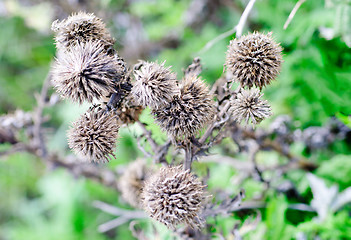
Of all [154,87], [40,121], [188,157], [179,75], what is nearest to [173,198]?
[188,157]

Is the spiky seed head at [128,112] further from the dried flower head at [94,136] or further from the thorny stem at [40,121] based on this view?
the thorny stem at [40,121]

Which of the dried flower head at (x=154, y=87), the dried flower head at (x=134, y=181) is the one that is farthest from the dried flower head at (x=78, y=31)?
the dried flower head at (x=134, y=181)

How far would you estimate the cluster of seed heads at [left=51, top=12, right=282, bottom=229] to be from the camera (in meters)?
0.70

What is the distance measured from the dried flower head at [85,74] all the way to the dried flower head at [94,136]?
2.0 inches

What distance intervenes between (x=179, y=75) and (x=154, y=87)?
1.62 meters

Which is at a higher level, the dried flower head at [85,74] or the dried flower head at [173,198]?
the dried flower head at [85,74]

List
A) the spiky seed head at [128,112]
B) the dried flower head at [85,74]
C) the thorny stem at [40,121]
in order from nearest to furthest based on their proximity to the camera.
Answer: the dried flower head at [85,74] → the spiky seed head at [128,112] → the thorny stem at [40,121]

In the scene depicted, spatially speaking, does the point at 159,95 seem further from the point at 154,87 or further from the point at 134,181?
the point at 134,181

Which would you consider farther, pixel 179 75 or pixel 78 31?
pixel 179 75

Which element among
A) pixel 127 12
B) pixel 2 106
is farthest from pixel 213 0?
pixel 2 106

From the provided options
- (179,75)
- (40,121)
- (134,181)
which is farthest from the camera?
(179,75)

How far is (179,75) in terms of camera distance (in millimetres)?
2295

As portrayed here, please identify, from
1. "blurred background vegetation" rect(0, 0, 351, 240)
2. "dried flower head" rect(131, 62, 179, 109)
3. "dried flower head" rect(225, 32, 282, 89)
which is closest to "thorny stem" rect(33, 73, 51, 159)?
"blurred background vegetation" rect(0, 0, 351, 240)

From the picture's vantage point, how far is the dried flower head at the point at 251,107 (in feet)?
2.38
